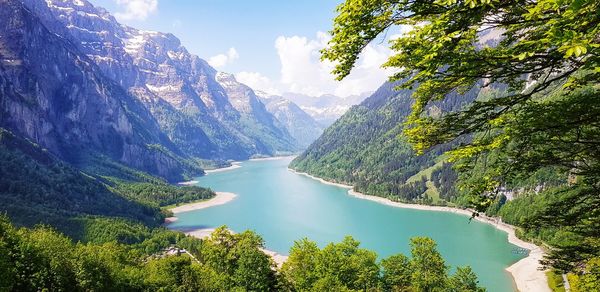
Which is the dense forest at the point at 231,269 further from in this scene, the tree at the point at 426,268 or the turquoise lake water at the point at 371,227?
the turquoise lake water at the point at 371,227

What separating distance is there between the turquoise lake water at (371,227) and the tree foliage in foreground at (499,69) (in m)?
78.6

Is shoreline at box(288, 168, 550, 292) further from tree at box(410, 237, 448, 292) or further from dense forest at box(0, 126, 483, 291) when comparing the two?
dense forest at box(0, 126, 483, 291)

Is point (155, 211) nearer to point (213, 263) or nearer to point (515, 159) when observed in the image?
point (213, 263)

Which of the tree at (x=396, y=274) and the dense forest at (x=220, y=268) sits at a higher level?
the dense forest at (x=220, y=268)

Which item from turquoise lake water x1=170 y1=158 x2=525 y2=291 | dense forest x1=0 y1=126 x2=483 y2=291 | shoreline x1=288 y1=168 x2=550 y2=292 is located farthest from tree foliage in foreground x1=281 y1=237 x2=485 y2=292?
turquoise lake water x1=170 y1=158 x2=525 y2=291

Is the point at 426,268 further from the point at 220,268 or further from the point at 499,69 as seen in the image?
the point at 499,69

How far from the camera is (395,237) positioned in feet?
406

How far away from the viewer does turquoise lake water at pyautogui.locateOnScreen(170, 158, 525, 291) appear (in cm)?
9986

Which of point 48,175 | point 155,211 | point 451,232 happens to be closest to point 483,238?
point 451,232

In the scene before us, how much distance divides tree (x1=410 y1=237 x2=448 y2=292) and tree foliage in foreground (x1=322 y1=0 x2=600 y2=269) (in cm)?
4116

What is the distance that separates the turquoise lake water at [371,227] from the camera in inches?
3931

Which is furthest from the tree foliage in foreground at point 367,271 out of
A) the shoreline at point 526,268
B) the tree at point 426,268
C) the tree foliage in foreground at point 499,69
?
the tree foliage in foreground at point 499,69

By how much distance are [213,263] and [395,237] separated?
8452 centimetres

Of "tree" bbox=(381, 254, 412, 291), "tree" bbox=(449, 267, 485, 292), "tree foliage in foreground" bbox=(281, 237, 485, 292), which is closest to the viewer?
"tree foliage in foreground" bbox=(281, 237, 485, 292)
